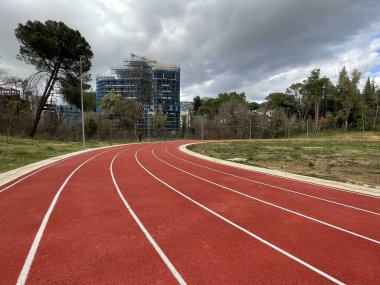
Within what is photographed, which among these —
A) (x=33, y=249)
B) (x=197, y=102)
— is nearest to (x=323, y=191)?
(x=33, y=249)

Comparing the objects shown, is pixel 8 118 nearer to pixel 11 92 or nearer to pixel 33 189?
pixel 11 92

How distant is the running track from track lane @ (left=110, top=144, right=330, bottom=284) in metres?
0.02

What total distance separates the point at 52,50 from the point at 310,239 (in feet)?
109

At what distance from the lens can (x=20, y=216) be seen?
19.6ft

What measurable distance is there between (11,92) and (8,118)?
11.0 ft

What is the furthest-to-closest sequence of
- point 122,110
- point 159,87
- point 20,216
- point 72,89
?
1. point 159,87
2. point 122,110
3. point 72,89
4. point 20,216

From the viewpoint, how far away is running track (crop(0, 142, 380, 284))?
3623 millimetres

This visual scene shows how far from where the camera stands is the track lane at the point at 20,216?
3918 millimetres

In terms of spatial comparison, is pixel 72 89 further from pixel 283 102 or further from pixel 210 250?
pixel 283 102

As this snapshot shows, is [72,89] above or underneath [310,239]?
above

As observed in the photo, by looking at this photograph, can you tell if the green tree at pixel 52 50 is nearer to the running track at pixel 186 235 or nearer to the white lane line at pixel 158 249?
the running track at pixel 186 235

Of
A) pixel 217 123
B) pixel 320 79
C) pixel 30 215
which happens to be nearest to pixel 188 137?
pixel 217 123

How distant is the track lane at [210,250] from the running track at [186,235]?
16mm

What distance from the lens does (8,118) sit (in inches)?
1299
